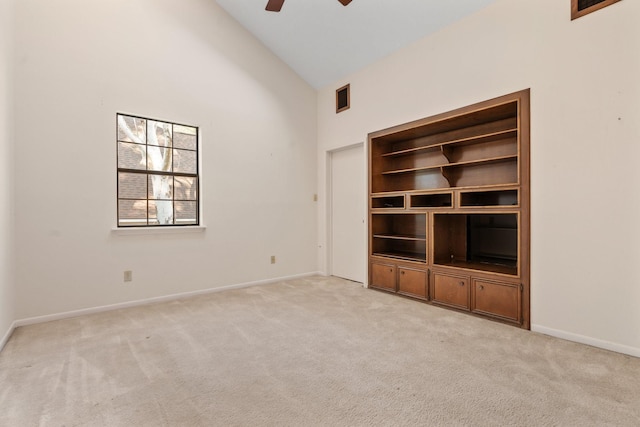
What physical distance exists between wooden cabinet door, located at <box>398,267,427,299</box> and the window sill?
271cm

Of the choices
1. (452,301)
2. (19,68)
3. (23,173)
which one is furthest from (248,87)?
(452,301)

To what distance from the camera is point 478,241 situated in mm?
3721

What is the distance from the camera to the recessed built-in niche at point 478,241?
11.1 feet

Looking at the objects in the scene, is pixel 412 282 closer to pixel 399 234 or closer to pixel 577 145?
pixel 399 234

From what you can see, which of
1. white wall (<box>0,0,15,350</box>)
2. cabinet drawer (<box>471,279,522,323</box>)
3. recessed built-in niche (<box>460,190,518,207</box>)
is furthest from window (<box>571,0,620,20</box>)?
white wall (<box>0,0,15,350</box>)

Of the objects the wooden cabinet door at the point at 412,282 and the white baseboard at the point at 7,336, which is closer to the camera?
the white baseboard at the point at 7,336

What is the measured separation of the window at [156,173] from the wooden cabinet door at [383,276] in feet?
8.43

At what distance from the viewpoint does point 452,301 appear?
352cm

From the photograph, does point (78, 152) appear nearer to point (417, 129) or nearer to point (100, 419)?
point (100, 419)

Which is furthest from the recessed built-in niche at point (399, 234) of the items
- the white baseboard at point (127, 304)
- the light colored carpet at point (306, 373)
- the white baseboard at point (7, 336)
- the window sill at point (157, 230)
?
the white baseboard at point (7, 336)

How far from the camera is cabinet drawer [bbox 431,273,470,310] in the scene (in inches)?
134

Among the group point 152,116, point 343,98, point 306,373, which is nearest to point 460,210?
point 306,373

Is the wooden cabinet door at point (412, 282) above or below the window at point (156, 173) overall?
below

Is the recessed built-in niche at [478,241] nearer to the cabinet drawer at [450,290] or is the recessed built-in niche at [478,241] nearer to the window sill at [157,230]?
the cabinet drawer at [450,290]
